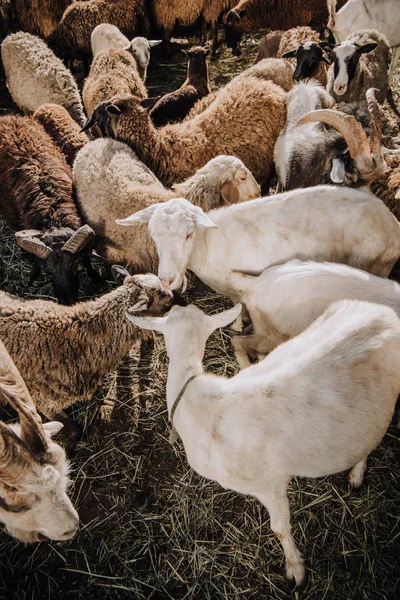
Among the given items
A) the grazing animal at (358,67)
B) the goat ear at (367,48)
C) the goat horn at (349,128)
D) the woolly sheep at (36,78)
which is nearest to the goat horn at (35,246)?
the goat horn at (349,128)

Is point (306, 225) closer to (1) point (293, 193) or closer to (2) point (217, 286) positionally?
(1) point (293, 193)

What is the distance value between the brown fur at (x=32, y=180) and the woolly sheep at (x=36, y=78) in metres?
1.44

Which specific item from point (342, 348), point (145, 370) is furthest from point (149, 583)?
point (342, 348)

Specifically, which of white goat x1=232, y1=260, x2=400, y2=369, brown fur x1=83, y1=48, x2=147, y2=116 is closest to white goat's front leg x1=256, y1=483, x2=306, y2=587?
white goat x1=232, y1=260, x2=400, y2=369

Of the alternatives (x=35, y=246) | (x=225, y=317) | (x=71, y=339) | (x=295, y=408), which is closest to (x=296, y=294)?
(x=225, y=317)

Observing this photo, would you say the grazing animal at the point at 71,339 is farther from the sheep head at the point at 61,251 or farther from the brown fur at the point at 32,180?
the brown fur at the point at 32,180

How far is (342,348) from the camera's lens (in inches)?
105

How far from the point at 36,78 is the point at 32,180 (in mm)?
3159

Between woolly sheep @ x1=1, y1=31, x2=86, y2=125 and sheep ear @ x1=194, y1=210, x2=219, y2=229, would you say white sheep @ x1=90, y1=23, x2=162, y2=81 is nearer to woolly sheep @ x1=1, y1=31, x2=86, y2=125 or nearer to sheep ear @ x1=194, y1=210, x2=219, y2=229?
woolly sheep @ x1=1, y1=31, x2=86, y2=125

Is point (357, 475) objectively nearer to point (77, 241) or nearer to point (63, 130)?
point (77, 241)

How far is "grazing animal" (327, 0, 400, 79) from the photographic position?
753 cm

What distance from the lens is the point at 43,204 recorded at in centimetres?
500

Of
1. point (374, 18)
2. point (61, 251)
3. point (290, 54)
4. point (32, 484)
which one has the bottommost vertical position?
point (32, 484)

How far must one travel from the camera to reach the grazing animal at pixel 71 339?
3.66m
